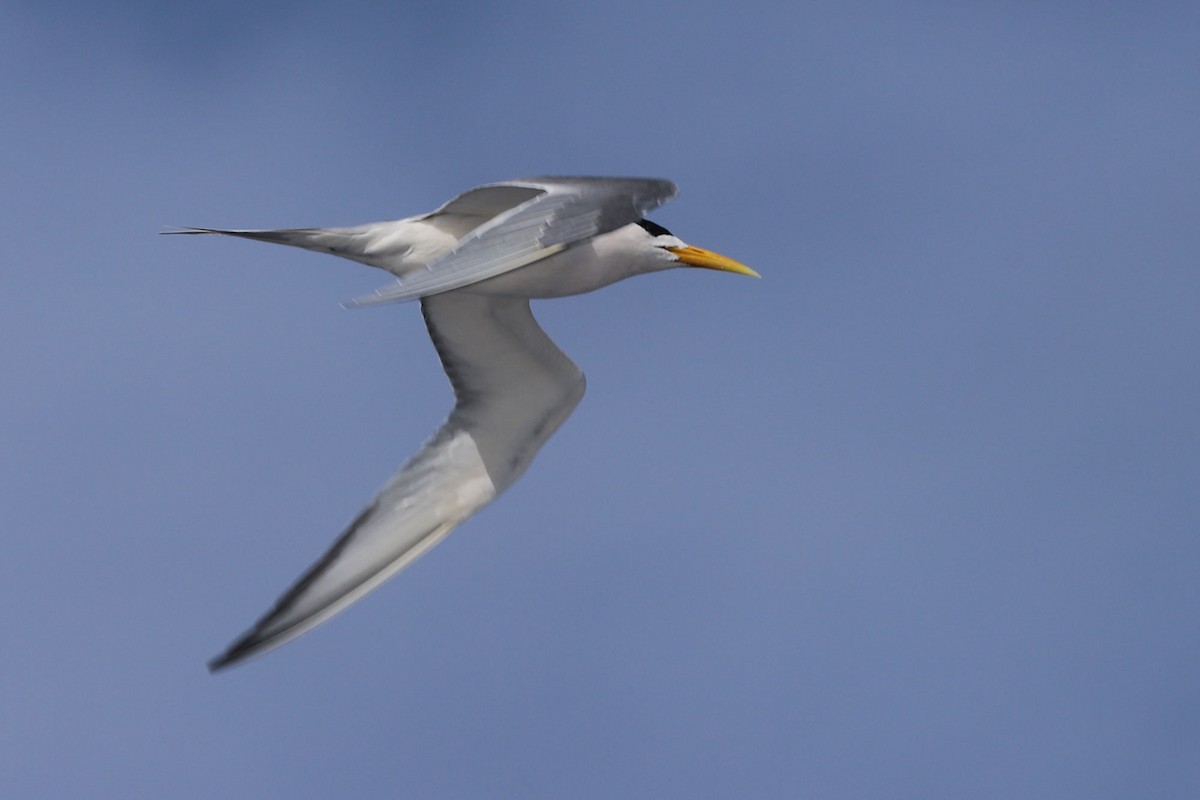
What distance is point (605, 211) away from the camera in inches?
356

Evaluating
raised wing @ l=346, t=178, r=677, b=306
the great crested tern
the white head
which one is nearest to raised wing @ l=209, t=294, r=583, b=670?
the great crested tern

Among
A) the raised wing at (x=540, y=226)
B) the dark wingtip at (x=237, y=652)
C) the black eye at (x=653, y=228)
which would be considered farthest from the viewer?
the black eye at (x=653, y=228)

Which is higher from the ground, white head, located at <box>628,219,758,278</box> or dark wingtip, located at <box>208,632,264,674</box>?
white head, located at <box>628,219,758,278</box>

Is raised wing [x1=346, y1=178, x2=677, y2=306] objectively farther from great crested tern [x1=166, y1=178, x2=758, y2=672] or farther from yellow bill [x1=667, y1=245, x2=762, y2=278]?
yellow bill [x1=667, y1=245, x2=762, y2=278]

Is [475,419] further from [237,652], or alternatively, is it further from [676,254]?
[237,652]

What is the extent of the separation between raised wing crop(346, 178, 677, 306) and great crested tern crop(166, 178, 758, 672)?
1 centimetres

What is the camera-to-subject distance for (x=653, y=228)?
11.6 metres

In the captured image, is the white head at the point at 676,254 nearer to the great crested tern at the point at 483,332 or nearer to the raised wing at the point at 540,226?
the great crested tern at the point at 483,332

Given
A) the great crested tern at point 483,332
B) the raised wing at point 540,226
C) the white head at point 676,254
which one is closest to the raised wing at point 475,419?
the great crested tern at point 483,332

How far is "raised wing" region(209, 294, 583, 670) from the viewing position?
35.1 feet

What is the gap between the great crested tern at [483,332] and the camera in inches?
358

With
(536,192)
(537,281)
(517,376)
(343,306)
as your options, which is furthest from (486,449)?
(343,306)

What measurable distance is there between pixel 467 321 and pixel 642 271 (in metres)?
1.51

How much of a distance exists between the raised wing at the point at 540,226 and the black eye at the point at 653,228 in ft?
5.60
